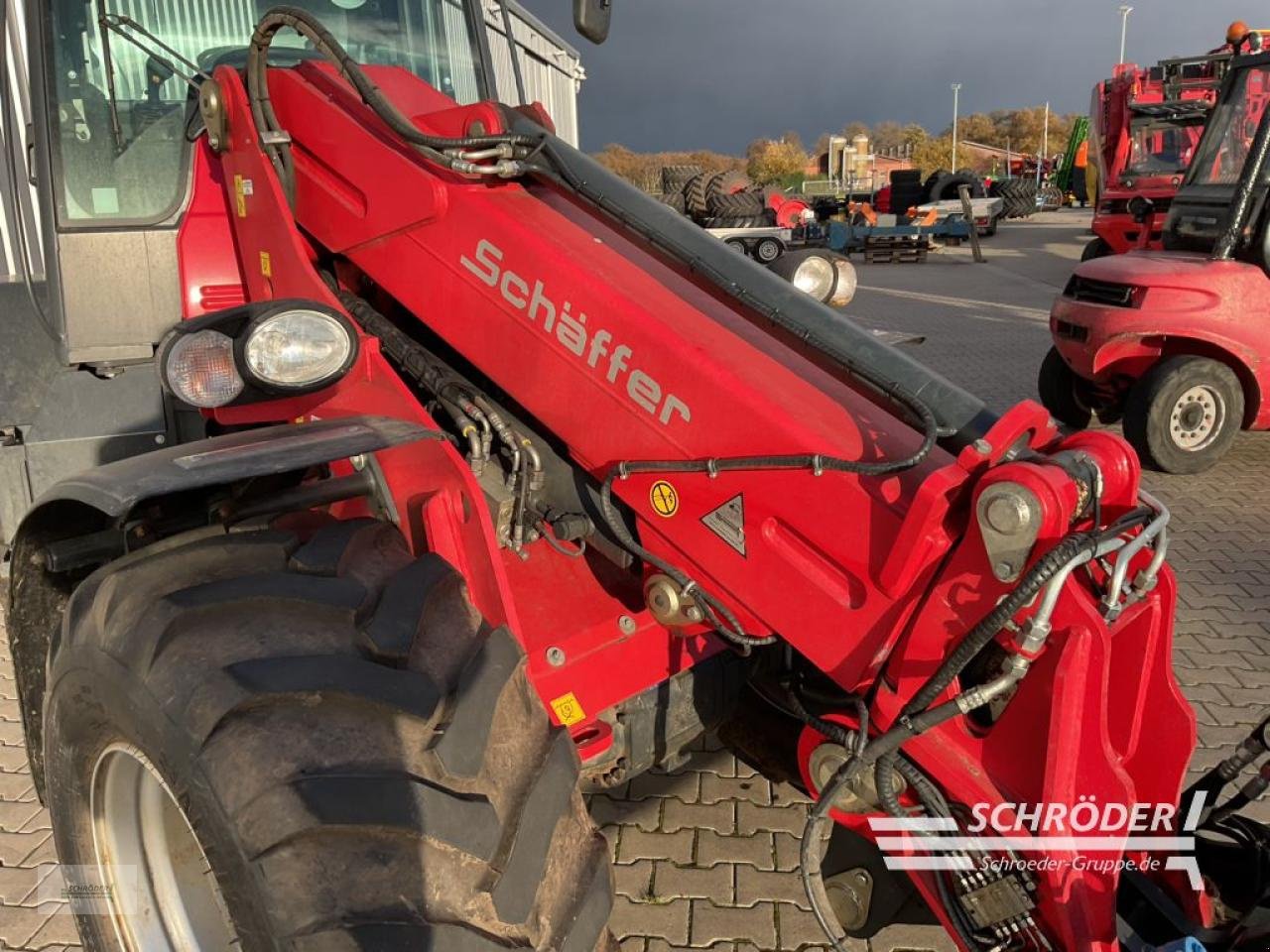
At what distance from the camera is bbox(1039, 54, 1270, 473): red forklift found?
6051 mm

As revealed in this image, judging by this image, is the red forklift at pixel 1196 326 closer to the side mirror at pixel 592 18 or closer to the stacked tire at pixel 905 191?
the side mirror at pixel 592 18

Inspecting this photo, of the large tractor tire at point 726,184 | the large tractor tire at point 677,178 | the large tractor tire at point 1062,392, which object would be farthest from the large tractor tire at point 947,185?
the large tractor tire at point 1062,392

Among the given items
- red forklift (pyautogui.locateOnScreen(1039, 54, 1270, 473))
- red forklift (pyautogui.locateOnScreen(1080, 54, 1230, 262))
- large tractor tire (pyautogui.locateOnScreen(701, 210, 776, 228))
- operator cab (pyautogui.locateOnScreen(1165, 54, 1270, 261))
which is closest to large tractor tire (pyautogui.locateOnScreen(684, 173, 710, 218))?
large tractor tire (pyautogui.locateOnScreen(701, 210, 776, 228))

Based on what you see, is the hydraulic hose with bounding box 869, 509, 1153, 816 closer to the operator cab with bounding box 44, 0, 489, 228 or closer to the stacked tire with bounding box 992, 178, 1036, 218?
the operator cab with bounding box 44, 0, 489, 228

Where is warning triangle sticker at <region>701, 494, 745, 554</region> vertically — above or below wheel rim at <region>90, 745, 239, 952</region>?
above

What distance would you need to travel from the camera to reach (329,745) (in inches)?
58.7

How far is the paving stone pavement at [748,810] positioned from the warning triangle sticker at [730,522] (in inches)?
47.3

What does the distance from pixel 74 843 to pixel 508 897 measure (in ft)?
3.38

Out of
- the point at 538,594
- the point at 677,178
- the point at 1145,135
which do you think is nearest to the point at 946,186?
the point at 677,178

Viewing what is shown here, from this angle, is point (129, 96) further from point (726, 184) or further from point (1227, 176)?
point (726, 184)

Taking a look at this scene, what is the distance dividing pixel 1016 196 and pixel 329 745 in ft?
85.0

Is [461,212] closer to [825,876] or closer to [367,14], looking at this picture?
[367,14]

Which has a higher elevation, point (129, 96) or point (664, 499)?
point (129, 96)

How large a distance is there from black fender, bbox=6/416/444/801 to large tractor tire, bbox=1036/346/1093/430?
6.44m
